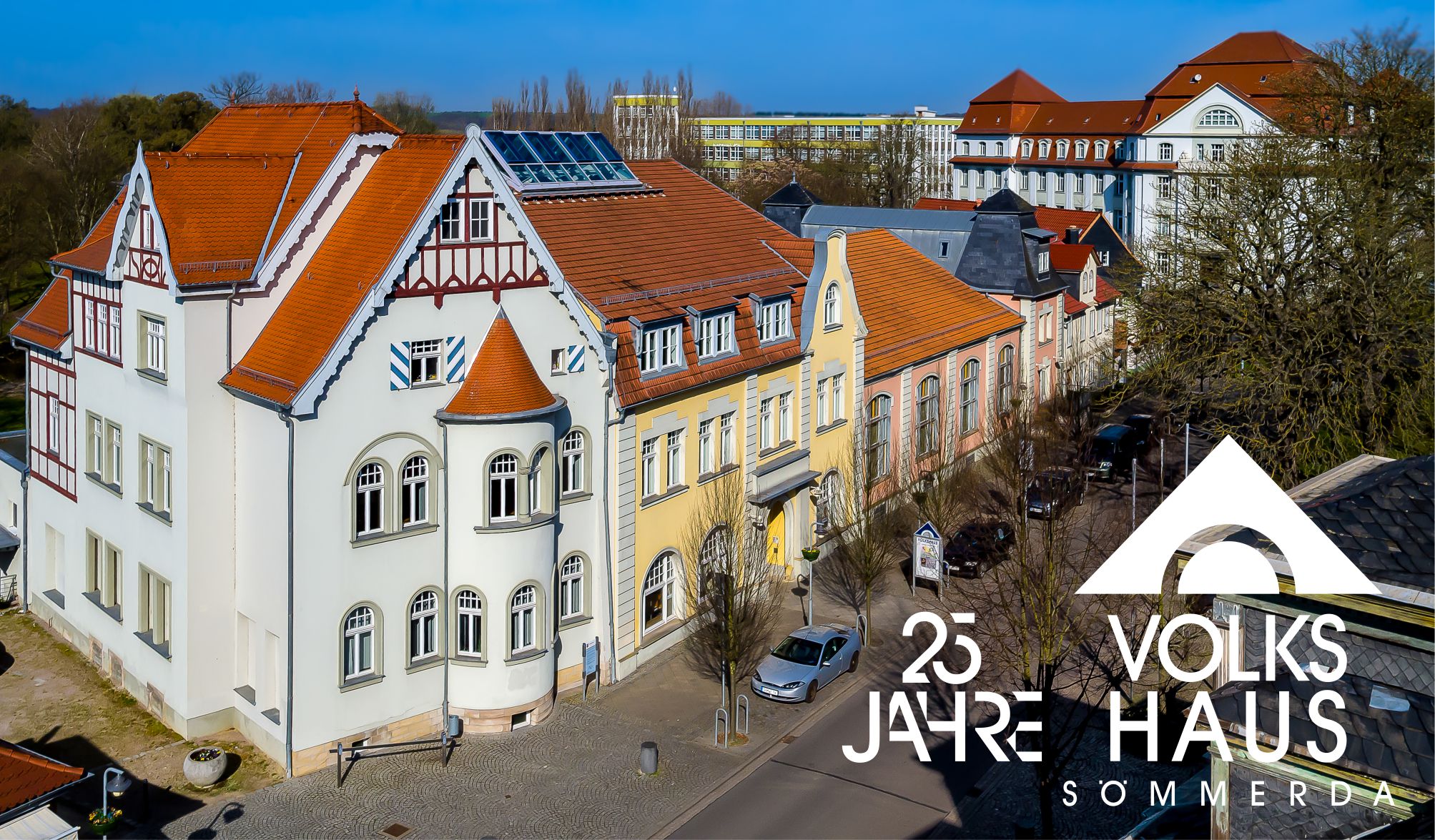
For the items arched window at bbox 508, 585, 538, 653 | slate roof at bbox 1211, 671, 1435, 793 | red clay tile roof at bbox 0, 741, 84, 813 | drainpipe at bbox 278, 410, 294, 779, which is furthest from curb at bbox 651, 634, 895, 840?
slate roof at bbox 1211, 671, 1435, 793

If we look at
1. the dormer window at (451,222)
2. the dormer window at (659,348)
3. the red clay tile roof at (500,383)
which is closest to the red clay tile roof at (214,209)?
the dormer window at (451,222)

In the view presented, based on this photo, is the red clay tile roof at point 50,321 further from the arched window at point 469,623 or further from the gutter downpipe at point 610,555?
the gutter downpipe at point 610,555

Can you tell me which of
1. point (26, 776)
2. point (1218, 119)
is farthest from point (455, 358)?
point (1218, 119)

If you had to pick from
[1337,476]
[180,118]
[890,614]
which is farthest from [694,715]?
[180,118]

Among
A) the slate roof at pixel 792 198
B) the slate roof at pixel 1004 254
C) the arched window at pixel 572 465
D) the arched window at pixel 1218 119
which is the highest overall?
the arched window at pixel 1218 119

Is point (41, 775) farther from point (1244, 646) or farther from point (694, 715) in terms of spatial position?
point (1244, 646)

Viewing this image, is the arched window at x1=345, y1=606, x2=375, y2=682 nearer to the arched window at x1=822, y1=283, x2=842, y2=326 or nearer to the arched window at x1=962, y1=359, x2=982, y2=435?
the arched window at x1=822, y1=283, x2=842, y2=326
